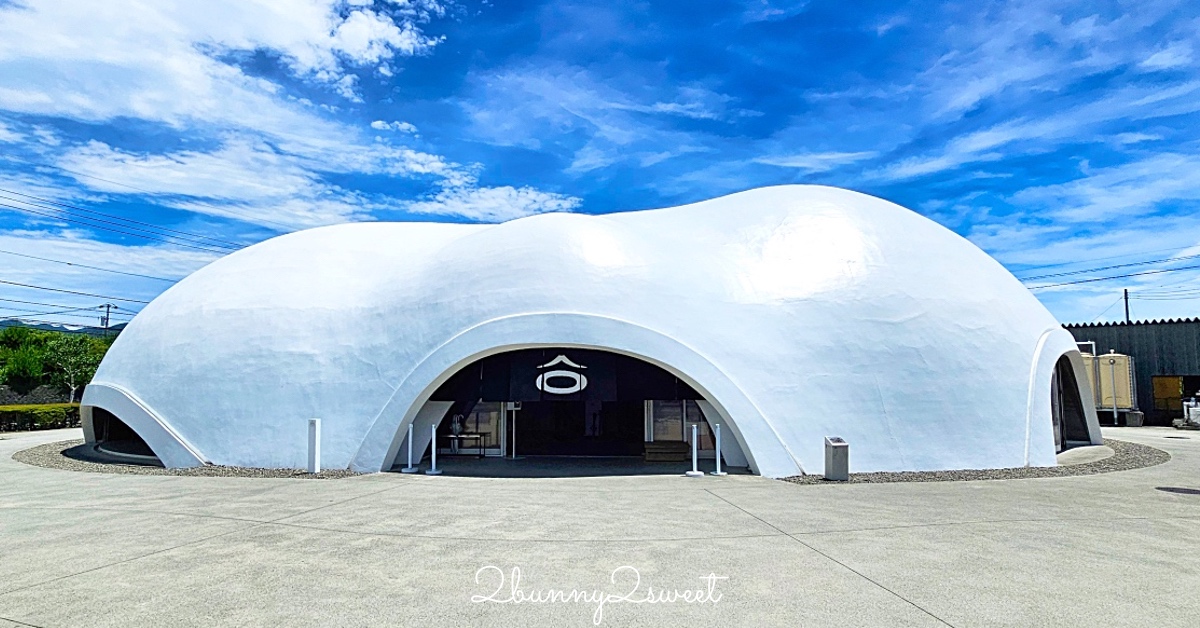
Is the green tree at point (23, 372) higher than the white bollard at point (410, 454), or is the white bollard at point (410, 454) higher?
the green tree at point (23, 372)

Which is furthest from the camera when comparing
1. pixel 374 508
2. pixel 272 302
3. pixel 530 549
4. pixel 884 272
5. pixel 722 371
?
pixel 272 302

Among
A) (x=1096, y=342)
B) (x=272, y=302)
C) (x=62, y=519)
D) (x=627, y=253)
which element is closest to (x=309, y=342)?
(x=272, y=302)

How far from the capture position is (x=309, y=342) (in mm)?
15938

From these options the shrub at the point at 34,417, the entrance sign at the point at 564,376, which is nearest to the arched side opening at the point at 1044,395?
the entrance sign at the point at 564,376

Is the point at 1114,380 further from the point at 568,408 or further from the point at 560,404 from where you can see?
the point at 560,404

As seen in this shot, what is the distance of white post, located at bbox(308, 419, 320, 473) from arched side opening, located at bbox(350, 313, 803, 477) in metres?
0.76

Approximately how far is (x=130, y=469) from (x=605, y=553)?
13.2 metres

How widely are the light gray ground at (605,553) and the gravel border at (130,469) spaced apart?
1711 mm

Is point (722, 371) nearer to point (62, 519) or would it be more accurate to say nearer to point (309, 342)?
point (309, 342)

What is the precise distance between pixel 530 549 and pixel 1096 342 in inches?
1422

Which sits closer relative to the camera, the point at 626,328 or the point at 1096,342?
the point at 626,328

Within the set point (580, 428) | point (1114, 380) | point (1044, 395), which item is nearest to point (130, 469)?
point (580, 428)

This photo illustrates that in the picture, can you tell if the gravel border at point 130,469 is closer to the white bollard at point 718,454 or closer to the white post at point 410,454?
the white post at point 410,454

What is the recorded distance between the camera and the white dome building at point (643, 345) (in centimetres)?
1441
